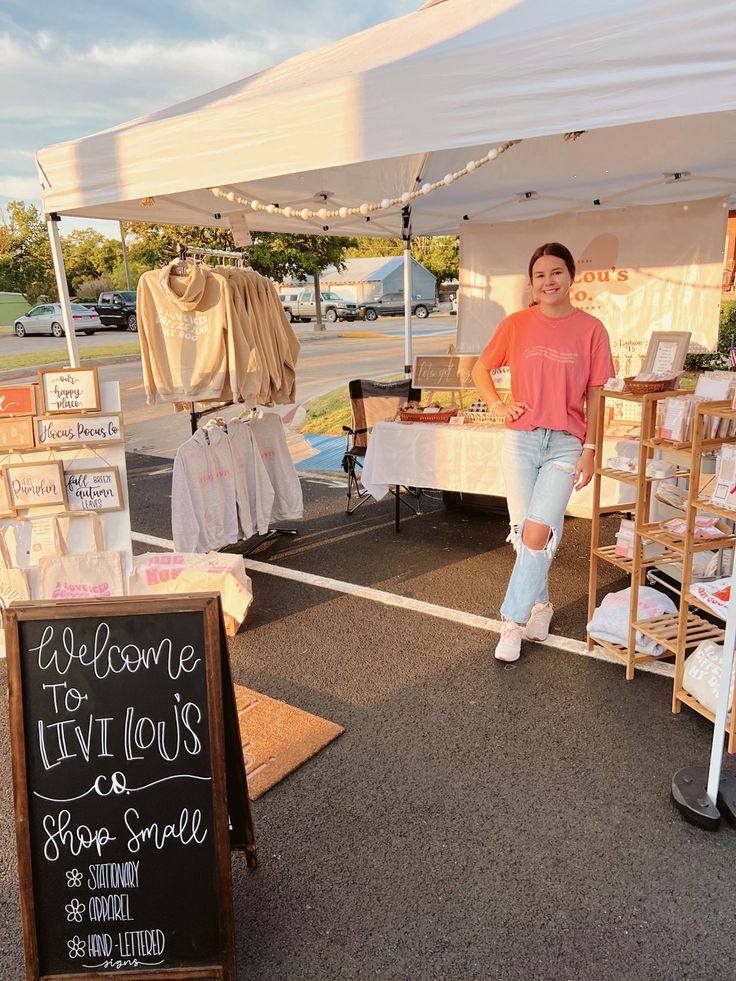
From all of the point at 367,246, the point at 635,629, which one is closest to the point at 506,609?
the point at 635,629

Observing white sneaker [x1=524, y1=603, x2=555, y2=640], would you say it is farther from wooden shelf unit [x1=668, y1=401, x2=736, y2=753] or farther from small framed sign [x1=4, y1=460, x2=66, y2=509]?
small framed sign [x1=4, y1=460, x2=66, y2=509]

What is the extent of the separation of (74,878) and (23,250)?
38875 mm

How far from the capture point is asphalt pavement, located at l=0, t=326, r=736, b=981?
1888mm

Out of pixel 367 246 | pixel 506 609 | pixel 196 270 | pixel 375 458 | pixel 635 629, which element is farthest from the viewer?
pixel 367 246

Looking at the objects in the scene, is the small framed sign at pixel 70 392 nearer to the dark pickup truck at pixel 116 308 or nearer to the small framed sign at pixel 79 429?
the small framed sign at pixel 79 429

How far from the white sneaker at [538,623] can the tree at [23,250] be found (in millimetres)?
36043

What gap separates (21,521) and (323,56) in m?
3.25

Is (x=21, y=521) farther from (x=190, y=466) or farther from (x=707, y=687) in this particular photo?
(x=707, y=687)

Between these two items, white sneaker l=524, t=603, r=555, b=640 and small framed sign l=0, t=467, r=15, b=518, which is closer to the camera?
small framed sign l=0, t=467, r=15, b=518

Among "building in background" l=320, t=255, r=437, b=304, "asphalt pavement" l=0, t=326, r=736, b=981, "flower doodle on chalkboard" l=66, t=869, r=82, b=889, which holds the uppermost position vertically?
"building in background" l=320, t=255, r=437, b=304

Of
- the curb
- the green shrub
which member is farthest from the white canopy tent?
the curb

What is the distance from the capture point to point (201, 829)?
1777mm

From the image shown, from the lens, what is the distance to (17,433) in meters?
3.37

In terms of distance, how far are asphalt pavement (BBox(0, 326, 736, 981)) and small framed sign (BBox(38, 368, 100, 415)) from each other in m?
1.43
